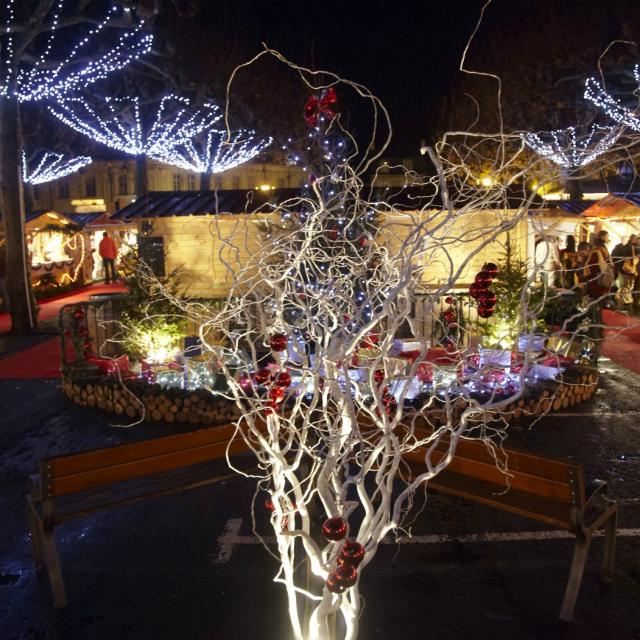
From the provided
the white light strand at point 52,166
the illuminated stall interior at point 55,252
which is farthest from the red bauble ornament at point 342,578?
the white light strand at point 52,166

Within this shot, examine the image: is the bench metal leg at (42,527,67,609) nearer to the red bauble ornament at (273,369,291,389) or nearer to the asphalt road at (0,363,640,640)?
the asphalt road at (0,363,640,640)

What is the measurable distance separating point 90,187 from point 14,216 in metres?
41.3

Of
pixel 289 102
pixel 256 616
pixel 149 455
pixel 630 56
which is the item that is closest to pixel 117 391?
pixel 149 455

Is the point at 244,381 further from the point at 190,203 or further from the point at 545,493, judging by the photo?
the point at 190,203

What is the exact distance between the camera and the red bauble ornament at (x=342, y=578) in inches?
92.7

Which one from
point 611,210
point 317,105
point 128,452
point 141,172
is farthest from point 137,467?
point 141,172

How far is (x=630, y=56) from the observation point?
1928 centimetres

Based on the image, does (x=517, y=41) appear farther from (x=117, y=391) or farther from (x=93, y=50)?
(x=117, y=391)

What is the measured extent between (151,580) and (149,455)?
821mm

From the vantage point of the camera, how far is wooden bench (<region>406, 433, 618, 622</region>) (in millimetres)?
3730

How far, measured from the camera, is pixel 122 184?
168ft

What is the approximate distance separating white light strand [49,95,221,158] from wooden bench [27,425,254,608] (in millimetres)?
21739

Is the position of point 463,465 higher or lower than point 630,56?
lower

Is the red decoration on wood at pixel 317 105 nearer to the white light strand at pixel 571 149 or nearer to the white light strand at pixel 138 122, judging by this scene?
the white light strand at pixel 571 149
